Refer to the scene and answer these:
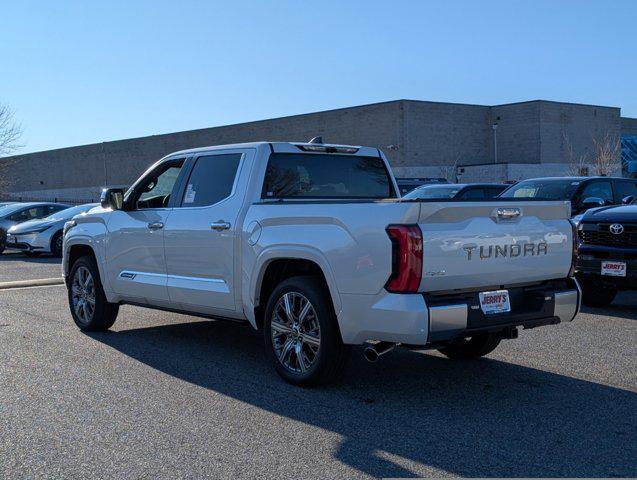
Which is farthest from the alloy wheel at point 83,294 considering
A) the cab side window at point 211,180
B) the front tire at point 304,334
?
the front tire at point 304,334

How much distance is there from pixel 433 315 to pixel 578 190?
826cm

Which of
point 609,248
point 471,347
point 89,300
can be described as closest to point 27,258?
point 89,300

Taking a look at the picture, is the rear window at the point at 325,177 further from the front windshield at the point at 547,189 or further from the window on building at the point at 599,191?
the window on building at the point at 599,191

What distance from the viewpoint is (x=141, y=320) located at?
9758 mm

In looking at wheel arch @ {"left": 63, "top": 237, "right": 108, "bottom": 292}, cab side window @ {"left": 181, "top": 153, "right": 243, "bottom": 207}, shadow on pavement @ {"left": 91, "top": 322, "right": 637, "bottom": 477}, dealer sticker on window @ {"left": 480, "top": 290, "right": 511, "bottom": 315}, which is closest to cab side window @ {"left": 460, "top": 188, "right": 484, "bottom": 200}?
wheel arch @ {"left": 63, "top": 237, "right": 108, "bottom": 292}

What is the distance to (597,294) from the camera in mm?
10508

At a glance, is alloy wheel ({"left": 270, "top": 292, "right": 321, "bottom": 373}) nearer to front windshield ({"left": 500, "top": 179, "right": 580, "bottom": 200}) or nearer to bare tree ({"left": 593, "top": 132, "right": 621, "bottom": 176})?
front windshield ({"left": 500, "top": 179, "right": 580, "bottom": 200})

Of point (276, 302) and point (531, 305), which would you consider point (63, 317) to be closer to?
point (276, 302)

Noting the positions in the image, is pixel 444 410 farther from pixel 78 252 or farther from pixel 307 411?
pixel 78 252

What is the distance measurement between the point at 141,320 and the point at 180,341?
1637 mm

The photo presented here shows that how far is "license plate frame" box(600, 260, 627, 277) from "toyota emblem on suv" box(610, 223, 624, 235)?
1.29 ft

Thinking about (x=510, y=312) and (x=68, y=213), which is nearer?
(x=510, y=312)

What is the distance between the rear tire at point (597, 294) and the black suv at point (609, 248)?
0.01m

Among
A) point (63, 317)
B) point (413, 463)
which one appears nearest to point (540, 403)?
point (413, 463)
